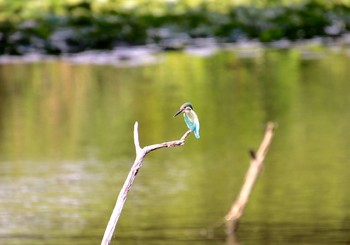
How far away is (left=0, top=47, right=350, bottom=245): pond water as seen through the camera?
43.0 feet

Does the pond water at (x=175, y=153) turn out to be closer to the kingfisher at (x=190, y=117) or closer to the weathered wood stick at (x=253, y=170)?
the weathered wood stick at (x=253, y=170)

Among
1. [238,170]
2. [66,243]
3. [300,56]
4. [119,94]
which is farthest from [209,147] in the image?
[300,56]

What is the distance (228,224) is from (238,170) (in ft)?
11.9

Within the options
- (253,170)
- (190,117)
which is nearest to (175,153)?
(253,170)

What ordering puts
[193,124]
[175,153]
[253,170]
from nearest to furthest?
[193,124] < [253,170] < [175,153]

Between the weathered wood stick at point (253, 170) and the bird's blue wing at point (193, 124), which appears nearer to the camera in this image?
the bird's blue wing at point (193, 124)

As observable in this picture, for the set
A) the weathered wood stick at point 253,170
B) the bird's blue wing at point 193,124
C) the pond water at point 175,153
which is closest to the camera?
the bird's blue wing at point 193,124

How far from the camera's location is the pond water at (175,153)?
43.0 feet

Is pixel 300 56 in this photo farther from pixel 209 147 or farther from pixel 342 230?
pixel 342 230

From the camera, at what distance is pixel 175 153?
710 inches

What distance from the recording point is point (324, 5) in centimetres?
3878

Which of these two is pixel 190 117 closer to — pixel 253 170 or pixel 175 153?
pixel 253 170

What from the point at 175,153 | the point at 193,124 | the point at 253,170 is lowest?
the point at 193,124

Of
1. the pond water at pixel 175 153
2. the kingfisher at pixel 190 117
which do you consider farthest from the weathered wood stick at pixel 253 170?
the kingfisher at pixel 190 117
